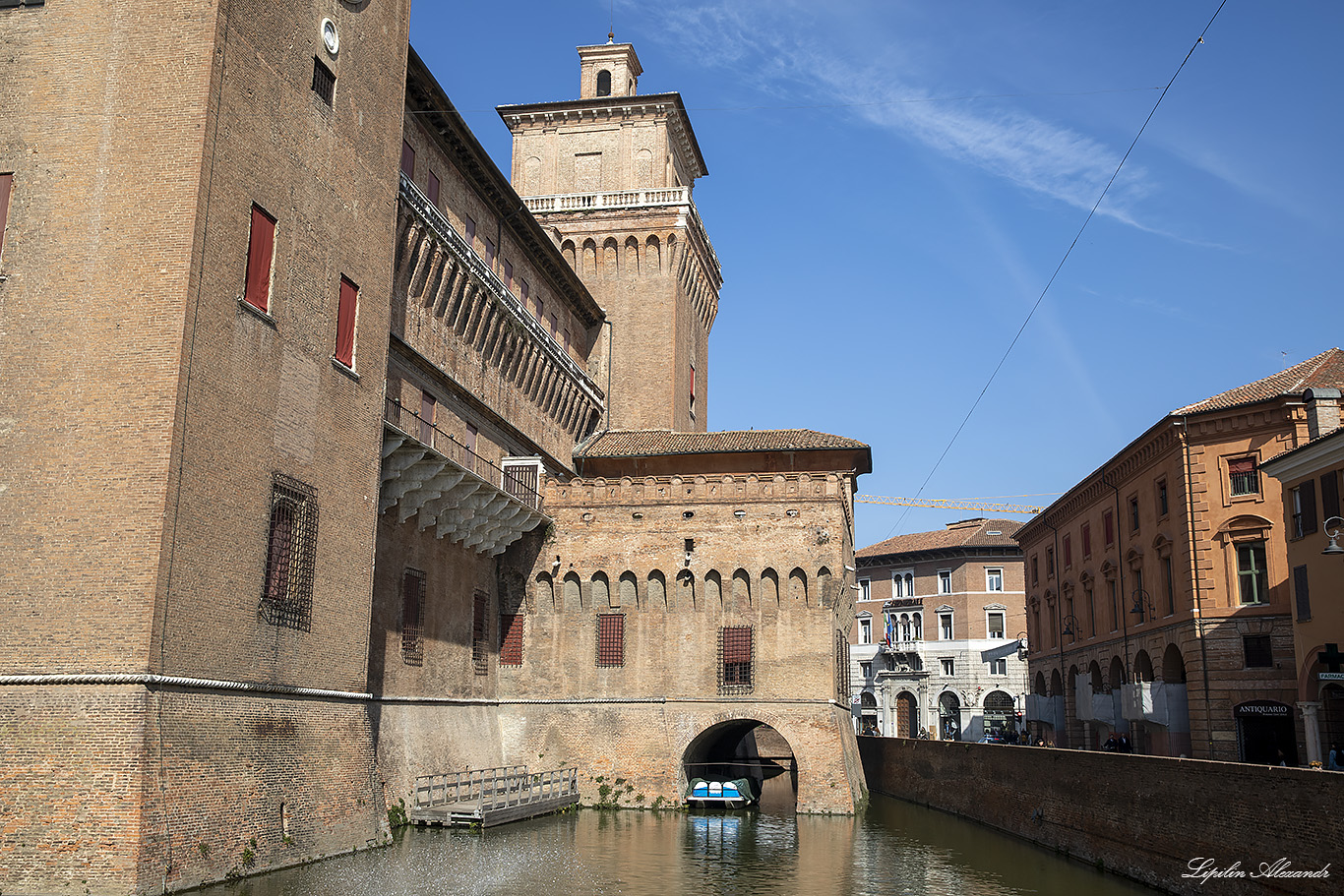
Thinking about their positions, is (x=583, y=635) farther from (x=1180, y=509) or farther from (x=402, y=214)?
(x=1180, y=509)

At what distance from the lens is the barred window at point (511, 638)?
110ft

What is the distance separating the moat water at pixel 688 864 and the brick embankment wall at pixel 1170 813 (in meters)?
0.62

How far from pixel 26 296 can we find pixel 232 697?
22.1 ft

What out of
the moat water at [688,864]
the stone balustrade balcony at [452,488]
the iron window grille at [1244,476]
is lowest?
the moat water at [688,864]

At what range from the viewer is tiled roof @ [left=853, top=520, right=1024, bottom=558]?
229 ft

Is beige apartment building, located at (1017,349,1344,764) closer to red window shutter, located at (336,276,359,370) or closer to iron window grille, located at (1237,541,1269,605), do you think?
iron window grille, located at (1237,541,1269,605)

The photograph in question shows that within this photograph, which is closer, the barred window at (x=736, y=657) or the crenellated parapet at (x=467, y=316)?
the crenellated parapet at (x=467, y=316)

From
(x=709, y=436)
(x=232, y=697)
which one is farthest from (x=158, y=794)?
(x=709, y=436)

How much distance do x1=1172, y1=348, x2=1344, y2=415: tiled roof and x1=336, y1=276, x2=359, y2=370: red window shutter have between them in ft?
78.1

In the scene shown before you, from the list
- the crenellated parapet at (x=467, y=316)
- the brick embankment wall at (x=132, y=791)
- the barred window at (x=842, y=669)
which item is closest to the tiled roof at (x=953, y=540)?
the barred window at (x=842, y=669)

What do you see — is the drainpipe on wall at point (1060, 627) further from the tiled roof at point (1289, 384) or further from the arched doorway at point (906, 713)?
the arched doorway at point (906, 713)

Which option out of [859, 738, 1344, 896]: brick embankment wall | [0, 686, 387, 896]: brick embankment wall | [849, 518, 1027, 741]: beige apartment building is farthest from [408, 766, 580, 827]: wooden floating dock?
[849, 518, 1027, 741]: beige apartment building

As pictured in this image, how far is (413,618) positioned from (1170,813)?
16.5 meters

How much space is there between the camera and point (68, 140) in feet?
57.2
